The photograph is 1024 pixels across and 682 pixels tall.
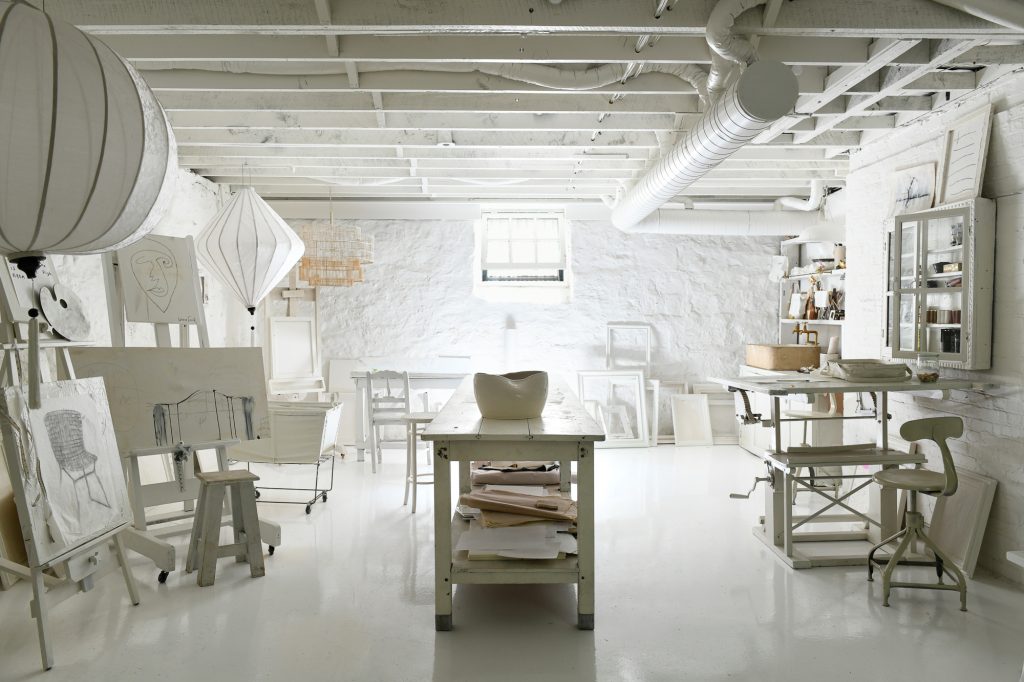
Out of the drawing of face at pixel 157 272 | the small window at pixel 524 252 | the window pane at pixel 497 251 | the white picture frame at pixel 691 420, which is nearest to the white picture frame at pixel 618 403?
the white picture frame at pixel 691 420

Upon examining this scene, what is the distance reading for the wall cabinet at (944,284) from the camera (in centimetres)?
414

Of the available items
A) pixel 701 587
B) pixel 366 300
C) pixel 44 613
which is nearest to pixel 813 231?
pixel 701 587

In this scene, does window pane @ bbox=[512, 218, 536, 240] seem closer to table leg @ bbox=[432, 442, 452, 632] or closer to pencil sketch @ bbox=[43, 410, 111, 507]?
table leg @ bbox=[432, 442, 452, 632]

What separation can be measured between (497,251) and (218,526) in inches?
204

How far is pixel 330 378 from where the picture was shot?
832 centimetres

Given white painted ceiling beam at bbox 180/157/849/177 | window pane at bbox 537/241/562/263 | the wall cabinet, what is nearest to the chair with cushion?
the wall cabinet

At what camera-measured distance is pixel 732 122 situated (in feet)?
11.8

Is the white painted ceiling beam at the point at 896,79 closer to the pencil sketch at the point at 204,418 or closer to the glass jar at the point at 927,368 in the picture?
the glass jar at the point at 927,368

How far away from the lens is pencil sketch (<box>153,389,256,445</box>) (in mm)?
4367

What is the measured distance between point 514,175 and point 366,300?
8.38 ft

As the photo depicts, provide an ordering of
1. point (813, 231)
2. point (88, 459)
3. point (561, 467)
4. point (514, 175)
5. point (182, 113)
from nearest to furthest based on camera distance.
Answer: point (88, 459), point (561, 467), point (182, 113), point (813, 231), point (514, 175)

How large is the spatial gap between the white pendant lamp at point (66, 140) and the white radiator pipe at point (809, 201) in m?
6.52

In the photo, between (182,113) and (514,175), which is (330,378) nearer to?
(514,175)

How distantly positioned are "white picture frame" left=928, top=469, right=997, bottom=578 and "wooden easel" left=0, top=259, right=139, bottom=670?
4.50 metres
